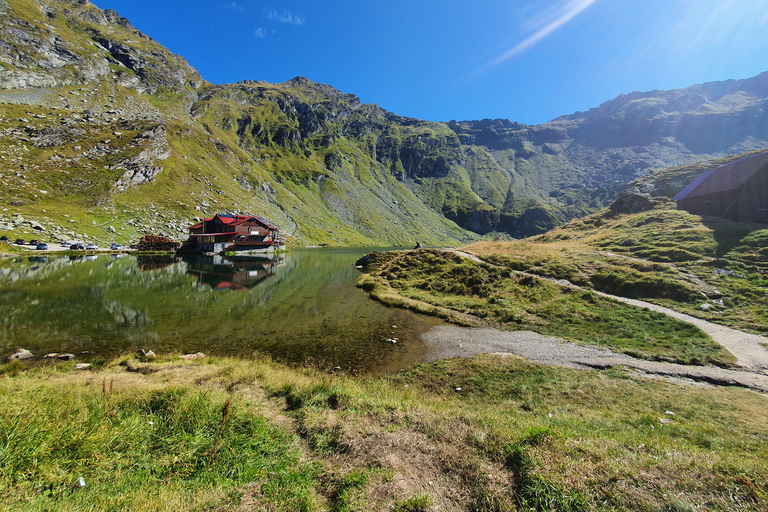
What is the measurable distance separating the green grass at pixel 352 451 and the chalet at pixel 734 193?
45.6 meters

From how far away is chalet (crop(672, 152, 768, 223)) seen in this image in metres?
37.3

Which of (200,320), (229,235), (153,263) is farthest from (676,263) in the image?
(229,235)

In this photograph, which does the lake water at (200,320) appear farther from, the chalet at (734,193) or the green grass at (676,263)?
the chalet at (734,193)

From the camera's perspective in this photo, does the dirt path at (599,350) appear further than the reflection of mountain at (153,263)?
No

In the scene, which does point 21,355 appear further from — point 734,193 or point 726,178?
point 726,178

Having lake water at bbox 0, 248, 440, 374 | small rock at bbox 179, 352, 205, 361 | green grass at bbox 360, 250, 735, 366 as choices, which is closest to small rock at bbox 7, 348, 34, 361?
lake water at bbox 0, 248, 440, 374

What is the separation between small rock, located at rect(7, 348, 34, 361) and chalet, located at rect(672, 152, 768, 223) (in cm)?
7178

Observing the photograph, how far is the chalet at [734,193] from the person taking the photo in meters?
37.3

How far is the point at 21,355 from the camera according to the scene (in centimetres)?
1508

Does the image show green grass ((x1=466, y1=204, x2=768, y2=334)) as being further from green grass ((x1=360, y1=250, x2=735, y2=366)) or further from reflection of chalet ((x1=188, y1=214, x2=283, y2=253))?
reflection of chalet ((x1=188, y1=214, x2=283, y2=253))

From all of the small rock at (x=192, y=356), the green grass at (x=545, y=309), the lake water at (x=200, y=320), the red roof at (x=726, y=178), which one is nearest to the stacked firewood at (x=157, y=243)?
the lake water at (x=200, y=320)

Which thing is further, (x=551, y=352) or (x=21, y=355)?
(x=551, y=352)

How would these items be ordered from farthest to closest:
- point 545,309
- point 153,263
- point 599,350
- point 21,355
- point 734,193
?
point 153,263
point 734,193
point 545,309
point 599,350
point 21,355

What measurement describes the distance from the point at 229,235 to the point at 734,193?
11051 centimetres
